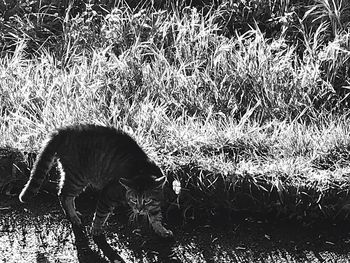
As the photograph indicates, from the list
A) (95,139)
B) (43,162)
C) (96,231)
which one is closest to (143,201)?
(96,231)

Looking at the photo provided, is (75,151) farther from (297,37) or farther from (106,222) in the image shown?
(297,37)

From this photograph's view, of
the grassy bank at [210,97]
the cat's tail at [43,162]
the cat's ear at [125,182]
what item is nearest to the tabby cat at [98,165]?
the cat's tail at [43,162]

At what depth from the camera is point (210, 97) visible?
7504mm

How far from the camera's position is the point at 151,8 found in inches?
337

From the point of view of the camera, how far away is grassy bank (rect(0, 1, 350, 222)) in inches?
250

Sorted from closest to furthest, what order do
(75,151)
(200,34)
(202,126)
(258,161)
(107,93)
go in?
(75,151), (258,161), (202,126), (107,93), (200,34)

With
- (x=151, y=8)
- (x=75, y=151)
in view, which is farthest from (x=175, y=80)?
(x=75, y=151)

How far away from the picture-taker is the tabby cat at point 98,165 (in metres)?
6.02

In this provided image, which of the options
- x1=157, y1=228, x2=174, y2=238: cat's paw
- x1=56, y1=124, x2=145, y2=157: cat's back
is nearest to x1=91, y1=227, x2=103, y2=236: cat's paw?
x1=157, y1=228, x2=174, y2=238: cat's paw

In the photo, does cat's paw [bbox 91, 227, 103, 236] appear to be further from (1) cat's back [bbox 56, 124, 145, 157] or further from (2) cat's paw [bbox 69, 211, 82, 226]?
(1) cat's back [bbox 56, 124, 145, 157]

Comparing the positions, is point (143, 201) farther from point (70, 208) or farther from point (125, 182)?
point (70, 208)

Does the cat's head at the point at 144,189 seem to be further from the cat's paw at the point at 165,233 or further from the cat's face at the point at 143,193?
the cat's paw at the point at 165,233

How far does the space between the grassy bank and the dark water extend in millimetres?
191

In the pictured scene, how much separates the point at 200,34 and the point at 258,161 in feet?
6.40
